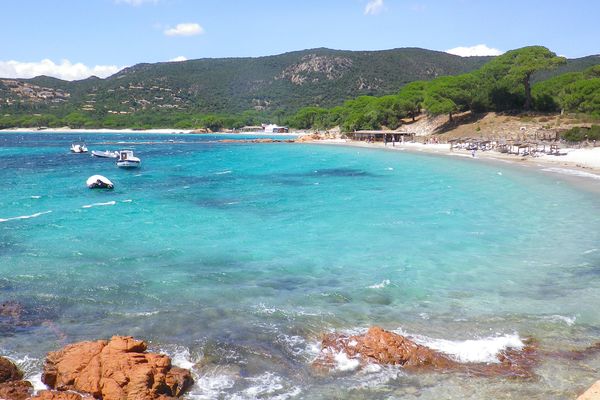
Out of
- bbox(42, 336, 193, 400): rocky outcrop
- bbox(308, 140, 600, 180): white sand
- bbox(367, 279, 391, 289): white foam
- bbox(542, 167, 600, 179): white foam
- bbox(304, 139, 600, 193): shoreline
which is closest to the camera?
bbox(42, 336, 193, 400): rocky outcrop

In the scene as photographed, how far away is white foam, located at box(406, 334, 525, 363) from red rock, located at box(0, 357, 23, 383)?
9.25 meters

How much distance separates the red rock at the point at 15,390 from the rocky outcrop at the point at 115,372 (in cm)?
38

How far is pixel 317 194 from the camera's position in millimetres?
39469

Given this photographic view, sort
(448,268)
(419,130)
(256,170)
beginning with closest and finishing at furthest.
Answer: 1. (448,268)
2. (256,170)
3. (419,130)

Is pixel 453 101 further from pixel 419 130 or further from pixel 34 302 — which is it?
pixel 34 302

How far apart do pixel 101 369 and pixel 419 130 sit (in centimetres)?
10541

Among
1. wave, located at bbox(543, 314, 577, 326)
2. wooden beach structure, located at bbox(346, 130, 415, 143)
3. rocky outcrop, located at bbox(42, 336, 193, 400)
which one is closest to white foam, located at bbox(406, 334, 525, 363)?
wave, located at bbox(543, 314, 577, 326)

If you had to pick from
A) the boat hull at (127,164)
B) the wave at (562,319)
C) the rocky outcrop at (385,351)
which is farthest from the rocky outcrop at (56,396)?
the boat hull at (127,164)

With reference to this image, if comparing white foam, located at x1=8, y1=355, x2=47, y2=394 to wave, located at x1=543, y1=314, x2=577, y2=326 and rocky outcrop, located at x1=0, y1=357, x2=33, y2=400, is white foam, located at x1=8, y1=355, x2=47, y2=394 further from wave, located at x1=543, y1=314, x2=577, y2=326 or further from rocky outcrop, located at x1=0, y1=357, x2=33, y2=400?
wave, located at x1=543, y1=314, x2=577, y2=326

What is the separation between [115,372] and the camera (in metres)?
10.0

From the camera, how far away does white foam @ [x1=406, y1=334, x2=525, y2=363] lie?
38.4 ft

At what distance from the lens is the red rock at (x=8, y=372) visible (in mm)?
10289

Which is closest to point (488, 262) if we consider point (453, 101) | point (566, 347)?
point (566, 347)

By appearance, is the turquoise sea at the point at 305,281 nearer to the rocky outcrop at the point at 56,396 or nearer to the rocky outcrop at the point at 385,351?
the rocky outcrop at the point at 385,351
